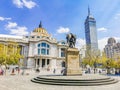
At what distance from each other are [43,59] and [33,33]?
19.6 m

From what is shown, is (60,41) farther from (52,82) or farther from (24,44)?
(52,82)

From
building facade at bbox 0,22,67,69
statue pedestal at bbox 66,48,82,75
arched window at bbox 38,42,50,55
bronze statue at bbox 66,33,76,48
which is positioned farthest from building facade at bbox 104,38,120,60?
statue pedestal at bbox 66,48,82,75

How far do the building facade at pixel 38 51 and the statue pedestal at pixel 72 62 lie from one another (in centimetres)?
5415

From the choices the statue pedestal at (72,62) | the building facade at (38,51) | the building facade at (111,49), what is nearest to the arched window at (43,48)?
the building facade at (38,51)

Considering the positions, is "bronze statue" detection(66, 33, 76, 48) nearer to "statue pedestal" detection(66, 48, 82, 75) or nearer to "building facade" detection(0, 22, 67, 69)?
"statue pedestal" detection(66, 48, 82, 75)

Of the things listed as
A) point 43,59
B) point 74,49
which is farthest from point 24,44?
point 74,49

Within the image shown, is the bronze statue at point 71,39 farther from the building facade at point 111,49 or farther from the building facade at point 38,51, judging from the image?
the building facade at point 111,49

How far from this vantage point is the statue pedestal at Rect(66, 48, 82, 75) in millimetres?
18969

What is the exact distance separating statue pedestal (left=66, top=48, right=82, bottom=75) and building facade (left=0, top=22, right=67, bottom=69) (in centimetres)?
5415

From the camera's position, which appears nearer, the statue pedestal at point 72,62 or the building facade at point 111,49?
the statue pedestal at point 72,62

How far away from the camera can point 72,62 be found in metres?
19.2

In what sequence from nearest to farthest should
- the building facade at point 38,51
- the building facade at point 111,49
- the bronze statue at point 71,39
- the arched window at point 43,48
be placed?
1. the bronze statue at point 71,39
2. the building facade at point 38,51
3. the arched window at point 43,48
4. the building facade at point 111,49

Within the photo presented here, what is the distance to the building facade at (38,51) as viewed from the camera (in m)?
74.1

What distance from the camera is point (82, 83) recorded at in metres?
14.2
